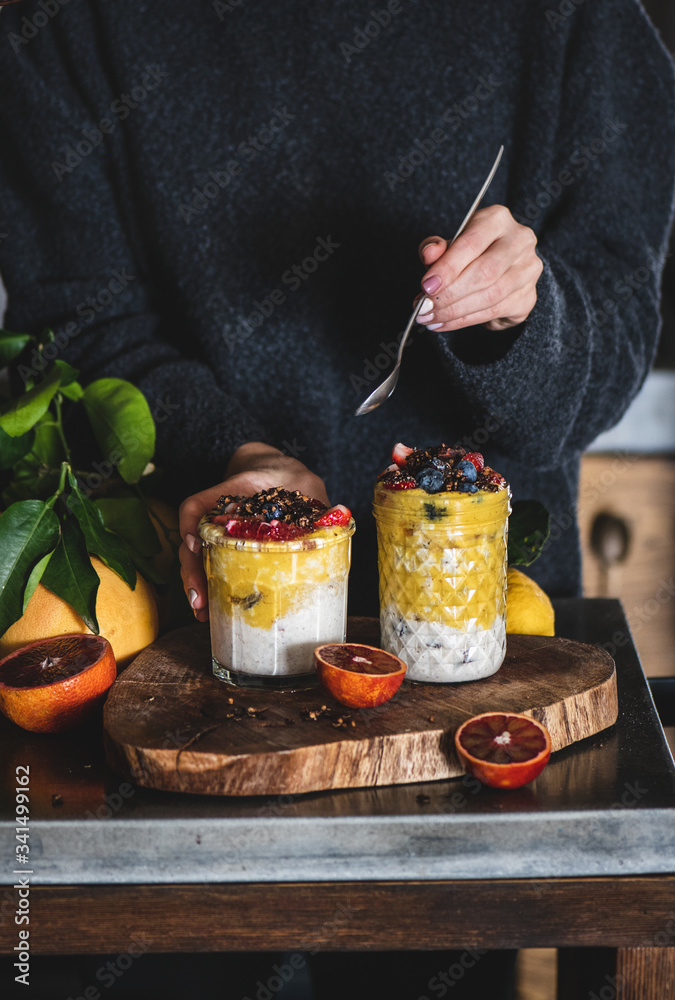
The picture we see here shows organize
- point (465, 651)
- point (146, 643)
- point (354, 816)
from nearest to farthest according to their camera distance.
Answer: point (354, 816) → point (465, 651) → point (146, 643)

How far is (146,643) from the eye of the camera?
907mm

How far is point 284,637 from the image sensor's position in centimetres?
78

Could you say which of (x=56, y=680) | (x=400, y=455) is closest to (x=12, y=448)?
(x=56, y=680)

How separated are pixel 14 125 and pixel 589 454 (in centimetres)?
151

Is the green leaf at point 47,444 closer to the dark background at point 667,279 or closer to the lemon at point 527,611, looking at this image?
the lemon at point 527,611

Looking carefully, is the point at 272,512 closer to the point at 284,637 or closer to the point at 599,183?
the point at 284,637

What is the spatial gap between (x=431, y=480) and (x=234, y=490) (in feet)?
0.79

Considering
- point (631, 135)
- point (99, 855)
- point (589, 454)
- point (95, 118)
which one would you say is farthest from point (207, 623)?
point (589, 454)

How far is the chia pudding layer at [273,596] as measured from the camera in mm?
764

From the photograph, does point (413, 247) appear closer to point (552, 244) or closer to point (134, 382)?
point (552, 244)

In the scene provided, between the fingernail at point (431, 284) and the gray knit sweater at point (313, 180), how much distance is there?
1.22ft

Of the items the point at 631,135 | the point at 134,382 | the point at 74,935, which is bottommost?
the point at 74,935

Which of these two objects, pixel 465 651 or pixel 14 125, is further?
pixel 14 125

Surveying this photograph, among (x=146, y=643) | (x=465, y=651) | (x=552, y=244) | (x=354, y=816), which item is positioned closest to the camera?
(x=354, y=816)
